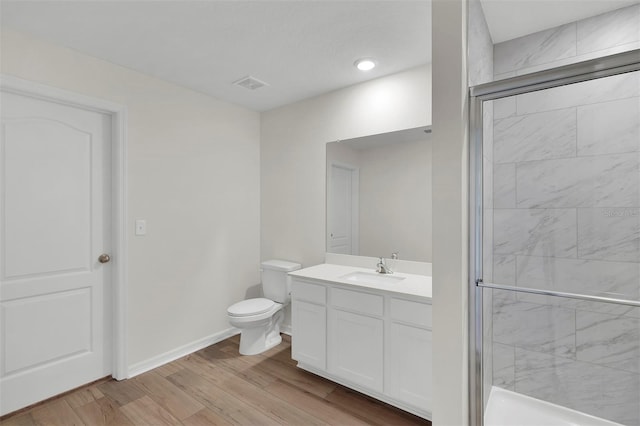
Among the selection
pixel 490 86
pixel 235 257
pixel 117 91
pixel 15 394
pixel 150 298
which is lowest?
pixel 15 394

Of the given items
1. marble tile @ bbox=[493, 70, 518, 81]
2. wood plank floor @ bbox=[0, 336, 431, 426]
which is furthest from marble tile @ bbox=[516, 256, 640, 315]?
marble tile @ bbox=[493, 70, 518, 81]

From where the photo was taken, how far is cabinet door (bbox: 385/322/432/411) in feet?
6.05

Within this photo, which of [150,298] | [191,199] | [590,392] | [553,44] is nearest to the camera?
[590,392]

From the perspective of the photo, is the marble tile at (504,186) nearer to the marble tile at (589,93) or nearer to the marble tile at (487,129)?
the marble tile at (487,129)

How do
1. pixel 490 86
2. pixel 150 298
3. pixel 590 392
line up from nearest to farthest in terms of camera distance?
1. pixel 490 86
2. pixel 590 392
3. pixel 150 298

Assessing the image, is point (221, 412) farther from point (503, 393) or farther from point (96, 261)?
point (503, 393)

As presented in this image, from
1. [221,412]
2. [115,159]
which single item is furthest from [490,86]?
[115,159]

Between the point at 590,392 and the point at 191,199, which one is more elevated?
the point at 191,199

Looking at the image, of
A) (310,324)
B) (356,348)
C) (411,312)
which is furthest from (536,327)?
(310,324)

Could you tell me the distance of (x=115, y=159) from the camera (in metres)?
2.39

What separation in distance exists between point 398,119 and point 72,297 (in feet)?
9.12

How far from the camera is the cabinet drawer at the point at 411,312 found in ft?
6.09

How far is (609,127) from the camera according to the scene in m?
1.61

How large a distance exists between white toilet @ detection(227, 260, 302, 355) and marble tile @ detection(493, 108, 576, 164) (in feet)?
6.59
